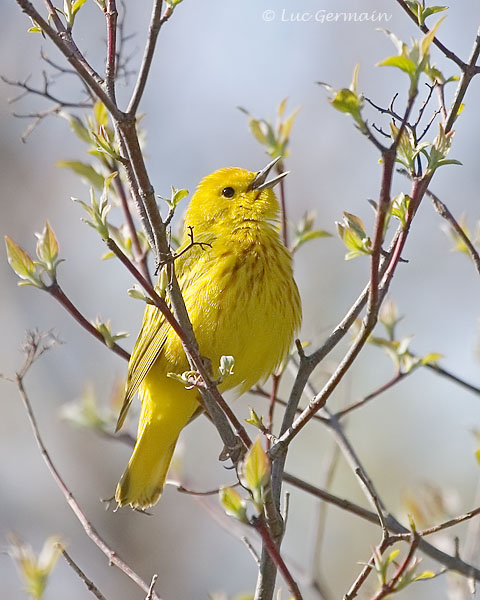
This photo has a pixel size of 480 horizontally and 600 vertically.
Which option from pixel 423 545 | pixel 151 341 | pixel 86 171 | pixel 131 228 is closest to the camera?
pixel 423 545

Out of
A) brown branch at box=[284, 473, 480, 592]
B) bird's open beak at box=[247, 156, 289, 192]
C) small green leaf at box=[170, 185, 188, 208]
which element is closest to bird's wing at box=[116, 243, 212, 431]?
bird's open beak at box=[247, 156, 289, 192]

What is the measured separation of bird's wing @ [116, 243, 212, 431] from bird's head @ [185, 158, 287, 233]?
28 centimetres

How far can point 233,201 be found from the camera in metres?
4.43

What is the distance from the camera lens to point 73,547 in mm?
7871

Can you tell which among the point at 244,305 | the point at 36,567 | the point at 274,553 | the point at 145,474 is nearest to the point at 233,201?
the point at 244,305

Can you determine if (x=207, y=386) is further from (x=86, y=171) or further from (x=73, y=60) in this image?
(x=86, y=171)

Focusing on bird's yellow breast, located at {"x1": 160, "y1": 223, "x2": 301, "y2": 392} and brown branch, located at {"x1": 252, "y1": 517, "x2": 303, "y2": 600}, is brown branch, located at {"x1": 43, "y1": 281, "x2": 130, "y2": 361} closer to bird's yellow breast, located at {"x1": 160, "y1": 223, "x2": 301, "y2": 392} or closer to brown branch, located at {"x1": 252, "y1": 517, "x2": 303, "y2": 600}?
bird's yellow breast, located at {"x1": 160, "y1": 223, "x2": 301, "y2": 392}

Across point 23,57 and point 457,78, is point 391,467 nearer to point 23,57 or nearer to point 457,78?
point 23,57

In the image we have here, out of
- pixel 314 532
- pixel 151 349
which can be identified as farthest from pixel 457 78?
pixel 314 532

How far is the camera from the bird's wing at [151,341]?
396 cm

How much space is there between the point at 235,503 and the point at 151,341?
178cm

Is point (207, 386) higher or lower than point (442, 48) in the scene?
lower

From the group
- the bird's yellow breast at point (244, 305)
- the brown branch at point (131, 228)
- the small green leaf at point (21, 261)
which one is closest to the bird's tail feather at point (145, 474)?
the bird's yellow breast at point (244, 305)

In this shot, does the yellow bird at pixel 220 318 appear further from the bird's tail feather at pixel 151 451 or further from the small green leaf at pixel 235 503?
the small green leaf at pixel 235 503
